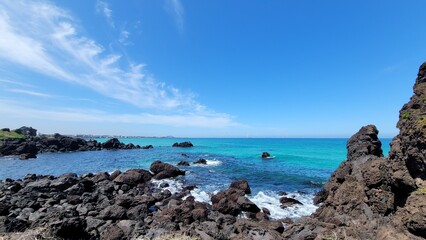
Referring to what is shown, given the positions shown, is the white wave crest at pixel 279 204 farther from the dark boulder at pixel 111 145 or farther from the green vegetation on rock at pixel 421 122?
the dark boulder at pixel 111 145

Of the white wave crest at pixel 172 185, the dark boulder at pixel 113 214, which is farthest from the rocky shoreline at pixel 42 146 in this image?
the dark boulder at pixel 113 214

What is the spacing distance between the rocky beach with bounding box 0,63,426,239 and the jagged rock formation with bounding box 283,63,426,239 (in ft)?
0.12

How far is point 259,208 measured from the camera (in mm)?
20453

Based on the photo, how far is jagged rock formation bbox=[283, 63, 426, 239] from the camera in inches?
344

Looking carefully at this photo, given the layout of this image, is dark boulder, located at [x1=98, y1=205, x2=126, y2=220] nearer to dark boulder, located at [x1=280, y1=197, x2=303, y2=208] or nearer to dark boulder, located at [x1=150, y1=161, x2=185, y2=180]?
dark boulder, located at [x1=280, y1=197, x2=303, y2=208]

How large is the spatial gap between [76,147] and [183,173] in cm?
6839

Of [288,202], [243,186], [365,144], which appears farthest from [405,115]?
[243,186]

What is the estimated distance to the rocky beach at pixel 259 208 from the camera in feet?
31.1

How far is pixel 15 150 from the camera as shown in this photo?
67.6 m

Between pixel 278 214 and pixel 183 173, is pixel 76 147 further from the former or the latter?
pixel 278 214

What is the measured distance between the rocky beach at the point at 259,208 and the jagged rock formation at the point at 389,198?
37 millimetres

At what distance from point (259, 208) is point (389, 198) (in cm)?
1095

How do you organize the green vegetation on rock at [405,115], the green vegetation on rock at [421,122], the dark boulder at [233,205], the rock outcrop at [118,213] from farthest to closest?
the dark boulder at [233,205] → the green vegetation on rock at [405,115] → the rock outcrop at [118,213] → the green vegetation on rock at [421,122]

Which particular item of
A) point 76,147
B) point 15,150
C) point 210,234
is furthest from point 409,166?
point 76,147
